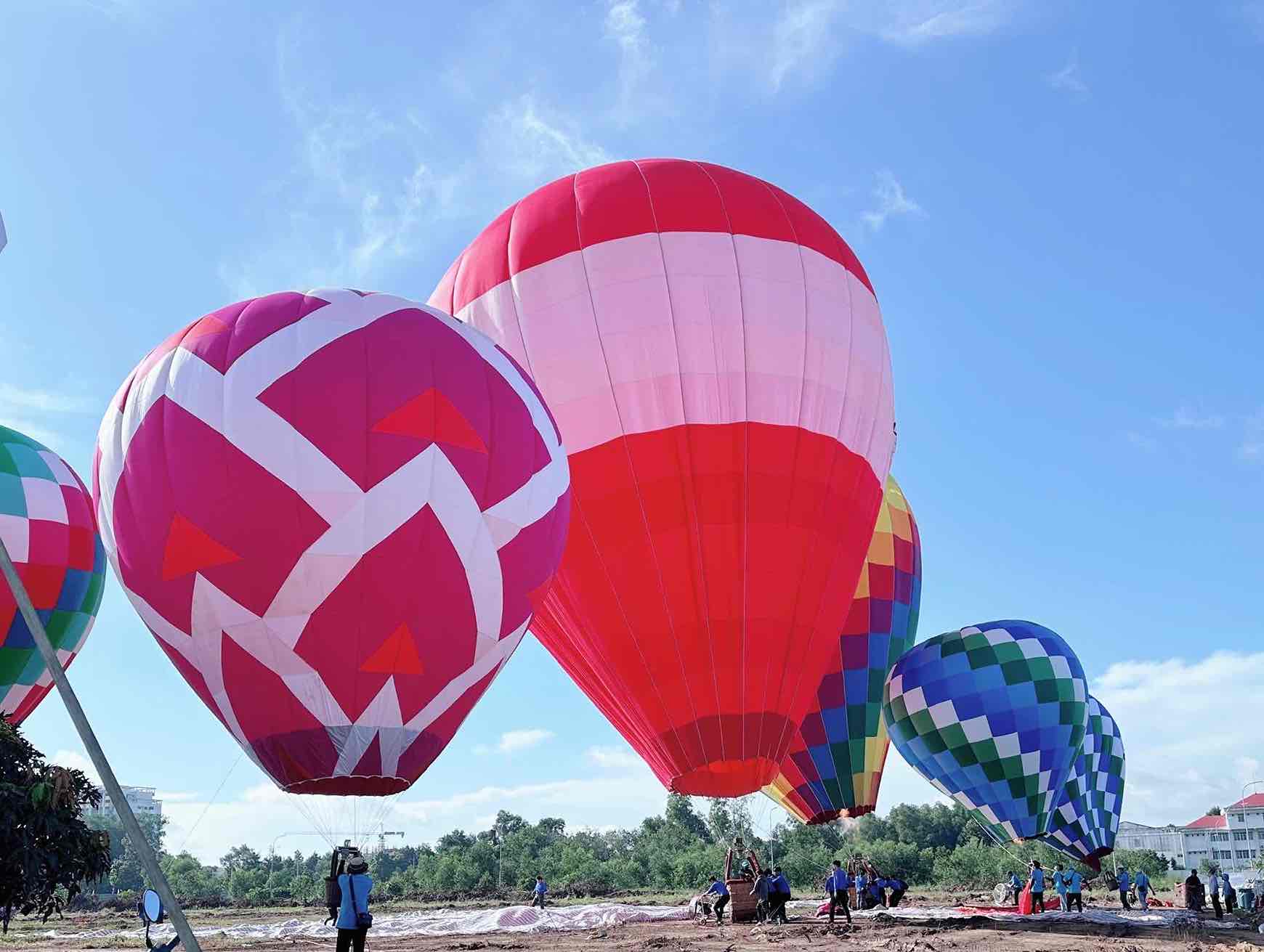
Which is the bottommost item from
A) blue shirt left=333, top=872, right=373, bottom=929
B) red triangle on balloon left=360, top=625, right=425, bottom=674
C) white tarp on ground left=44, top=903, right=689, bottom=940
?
white tarp on ground left=44, top=903, right=689, bottom=940

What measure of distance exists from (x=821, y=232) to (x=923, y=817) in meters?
54.9

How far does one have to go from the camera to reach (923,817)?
63406 millimetres

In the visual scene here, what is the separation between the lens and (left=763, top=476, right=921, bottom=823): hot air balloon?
19.3m

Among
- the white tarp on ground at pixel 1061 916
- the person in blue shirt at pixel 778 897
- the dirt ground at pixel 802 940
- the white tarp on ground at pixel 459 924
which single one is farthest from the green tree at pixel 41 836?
the white tarp on ground at pixel 1061 916

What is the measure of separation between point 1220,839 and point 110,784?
330 feet

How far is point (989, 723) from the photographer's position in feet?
64.3

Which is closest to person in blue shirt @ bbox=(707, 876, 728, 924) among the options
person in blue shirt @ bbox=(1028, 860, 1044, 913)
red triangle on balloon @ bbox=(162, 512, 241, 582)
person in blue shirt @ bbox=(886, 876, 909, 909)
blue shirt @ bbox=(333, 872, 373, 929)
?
person in blue shirt @ bbox=(886, 876, 909, 909)

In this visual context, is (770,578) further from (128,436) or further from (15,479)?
(15,479)

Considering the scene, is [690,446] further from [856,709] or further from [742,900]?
[856,709]

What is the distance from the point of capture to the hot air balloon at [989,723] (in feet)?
64.2

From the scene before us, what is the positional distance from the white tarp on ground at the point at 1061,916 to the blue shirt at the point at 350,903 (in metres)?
9.61

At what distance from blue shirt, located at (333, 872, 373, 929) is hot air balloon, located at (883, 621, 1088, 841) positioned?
13346 millimetres

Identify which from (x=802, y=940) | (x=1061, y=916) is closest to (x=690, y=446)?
(x=802, y=940)

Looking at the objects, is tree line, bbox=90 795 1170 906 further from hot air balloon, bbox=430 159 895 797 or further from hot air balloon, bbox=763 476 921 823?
hot air balloon, bbox=430 159 895 797
